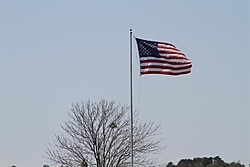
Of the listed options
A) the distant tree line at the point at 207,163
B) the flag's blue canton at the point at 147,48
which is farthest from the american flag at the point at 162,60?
the distant tree line at the point at 207,163

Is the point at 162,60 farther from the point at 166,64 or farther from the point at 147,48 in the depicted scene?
the point at 147,48

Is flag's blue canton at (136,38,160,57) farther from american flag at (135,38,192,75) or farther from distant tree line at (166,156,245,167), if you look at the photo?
distant tree line at (166,156,245,167)

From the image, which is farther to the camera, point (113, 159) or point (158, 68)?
point (113, 159)

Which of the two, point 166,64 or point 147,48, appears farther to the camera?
point 147,48

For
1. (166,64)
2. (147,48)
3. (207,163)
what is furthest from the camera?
(207,163)

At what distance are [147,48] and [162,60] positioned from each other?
2.22ft

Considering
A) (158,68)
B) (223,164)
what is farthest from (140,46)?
(223,164)

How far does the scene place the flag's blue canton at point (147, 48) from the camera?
20.4m

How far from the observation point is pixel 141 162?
95.8 feet

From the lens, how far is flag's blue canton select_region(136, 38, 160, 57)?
2039cm

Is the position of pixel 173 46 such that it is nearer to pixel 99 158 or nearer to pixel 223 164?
pixel 99 158

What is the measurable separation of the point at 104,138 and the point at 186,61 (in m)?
9.66

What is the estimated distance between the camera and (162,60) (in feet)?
66.6

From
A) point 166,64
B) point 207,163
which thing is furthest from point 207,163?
point 166,64
